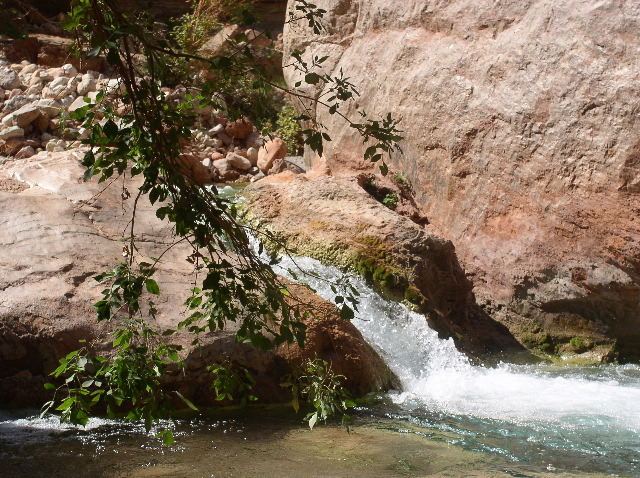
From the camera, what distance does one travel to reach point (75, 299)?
15.9 feet

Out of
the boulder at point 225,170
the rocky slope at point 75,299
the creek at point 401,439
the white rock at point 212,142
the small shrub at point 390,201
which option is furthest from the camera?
the white rock at point 212,142

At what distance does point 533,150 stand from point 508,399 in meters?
2.70

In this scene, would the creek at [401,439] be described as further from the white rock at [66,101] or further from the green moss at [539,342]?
the white rock at [66,101]

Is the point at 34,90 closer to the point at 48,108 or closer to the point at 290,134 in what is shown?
the point at 48,108

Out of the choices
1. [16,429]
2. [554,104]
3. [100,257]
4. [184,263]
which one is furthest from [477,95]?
[16,429]

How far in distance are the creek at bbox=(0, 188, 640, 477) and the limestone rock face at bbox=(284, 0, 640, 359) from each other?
1216 millimetres

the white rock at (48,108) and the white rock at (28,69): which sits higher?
the white rock at (28,69)

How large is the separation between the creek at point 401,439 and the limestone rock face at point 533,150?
3.99ft

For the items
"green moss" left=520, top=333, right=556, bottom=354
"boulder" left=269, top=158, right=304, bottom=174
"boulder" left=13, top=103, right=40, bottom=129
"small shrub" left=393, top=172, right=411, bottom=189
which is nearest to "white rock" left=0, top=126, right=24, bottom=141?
"boulder" left=13, top=103, right=40, bottom=129

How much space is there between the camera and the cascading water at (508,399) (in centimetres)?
440

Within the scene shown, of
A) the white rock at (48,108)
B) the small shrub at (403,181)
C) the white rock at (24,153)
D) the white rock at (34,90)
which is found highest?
the white rock at (34,90)

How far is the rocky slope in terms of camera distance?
4.59 m

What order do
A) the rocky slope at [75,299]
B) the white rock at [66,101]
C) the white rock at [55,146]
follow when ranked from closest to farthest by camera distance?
the rocky slope at [75,299], the white rock at [55,146], the white rock at [66,101]

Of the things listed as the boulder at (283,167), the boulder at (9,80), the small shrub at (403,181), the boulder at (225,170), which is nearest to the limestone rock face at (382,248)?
the small shrub at (403,181)
